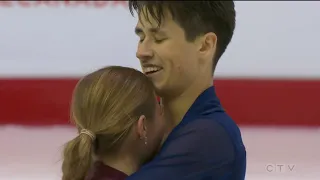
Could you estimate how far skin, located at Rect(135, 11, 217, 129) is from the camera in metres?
0.89

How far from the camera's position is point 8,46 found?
1585 millimetres

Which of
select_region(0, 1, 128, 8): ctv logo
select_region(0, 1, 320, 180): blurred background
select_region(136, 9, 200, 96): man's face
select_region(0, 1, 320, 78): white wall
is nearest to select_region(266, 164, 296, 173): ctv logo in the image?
select_region(0, 1, 320, 180): blurred background

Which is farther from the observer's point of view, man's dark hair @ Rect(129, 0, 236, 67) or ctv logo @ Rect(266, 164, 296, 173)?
ctv logo @ Rect(266, 164, 296, 173)

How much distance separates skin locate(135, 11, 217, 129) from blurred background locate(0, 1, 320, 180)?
645 mm

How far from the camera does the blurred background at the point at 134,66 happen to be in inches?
61.6

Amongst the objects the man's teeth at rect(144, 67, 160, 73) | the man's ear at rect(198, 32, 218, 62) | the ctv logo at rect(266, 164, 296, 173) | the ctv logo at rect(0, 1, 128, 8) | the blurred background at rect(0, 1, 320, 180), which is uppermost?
the ctv logo at rect(0, 1, 128, 8)

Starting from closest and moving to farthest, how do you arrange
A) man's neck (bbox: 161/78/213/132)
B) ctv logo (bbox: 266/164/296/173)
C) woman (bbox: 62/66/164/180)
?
woman (bbox: 62/66/164/180) → man's neck (bbox: 161/78/213/132) → ctv logo (bbox: 266/164/296/173)

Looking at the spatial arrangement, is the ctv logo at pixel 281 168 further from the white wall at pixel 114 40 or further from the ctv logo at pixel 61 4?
the ctv logo at pixel 61 4

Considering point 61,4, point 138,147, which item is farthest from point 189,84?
point 61,4

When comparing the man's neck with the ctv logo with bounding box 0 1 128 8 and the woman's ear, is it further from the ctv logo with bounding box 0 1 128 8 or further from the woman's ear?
the ctv logo with bounding box 0 1 128 8

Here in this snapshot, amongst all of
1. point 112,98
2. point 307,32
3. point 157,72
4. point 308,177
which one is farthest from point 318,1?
point 112,98

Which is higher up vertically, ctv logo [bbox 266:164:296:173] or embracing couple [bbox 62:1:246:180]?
embracing couple [bbox 62:1:246:180]

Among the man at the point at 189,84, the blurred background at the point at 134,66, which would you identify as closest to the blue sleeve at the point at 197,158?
the man at the point at 189,84

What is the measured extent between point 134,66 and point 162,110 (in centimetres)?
64
